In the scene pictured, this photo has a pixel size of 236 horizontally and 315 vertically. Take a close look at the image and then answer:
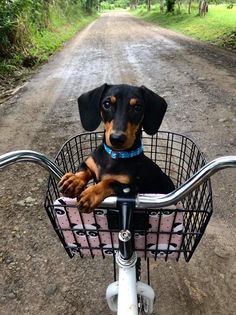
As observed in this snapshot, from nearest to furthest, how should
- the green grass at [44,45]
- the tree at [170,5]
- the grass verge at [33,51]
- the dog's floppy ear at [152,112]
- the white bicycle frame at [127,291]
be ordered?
the white bicycle frame at [127,291] → the dog's floppy ear at [152,112] → the grass verge at [33,51] → the green grass at [44,45] → the tree at [170,5]

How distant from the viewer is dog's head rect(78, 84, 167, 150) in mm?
1510

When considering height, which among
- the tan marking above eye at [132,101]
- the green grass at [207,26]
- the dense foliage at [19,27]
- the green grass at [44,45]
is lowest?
the green grass at [207,26]

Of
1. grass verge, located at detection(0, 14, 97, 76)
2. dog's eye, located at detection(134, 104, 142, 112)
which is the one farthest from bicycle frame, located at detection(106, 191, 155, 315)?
grass verge, located at detection(0, 14, 97, 76)

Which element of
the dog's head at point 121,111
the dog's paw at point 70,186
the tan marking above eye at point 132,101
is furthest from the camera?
the tan marking above eye at point 132,101

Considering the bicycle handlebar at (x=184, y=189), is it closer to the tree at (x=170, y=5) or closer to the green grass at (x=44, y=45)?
the green grass at (x=44, y=45)

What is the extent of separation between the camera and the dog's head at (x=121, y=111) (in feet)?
4.95

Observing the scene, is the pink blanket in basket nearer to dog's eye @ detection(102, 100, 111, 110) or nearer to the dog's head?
the dog's head

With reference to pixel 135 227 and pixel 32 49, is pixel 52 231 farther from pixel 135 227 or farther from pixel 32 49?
pixel 32 49

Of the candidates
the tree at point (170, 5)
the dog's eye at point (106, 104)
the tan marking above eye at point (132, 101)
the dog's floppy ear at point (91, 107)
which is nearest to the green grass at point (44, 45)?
the dog's floppy ear at point (91, 107)

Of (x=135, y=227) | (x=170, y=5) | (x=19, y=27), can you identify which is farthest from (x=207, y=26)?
(x=135, y=227)

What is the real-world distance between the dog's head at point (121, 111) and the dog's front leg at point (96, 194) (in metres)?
0.16

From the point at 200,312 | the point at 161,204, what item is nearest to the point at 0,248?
the point at 200,312

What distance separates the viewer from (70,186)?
1.37m

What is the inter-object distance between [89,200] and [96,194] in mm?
47
